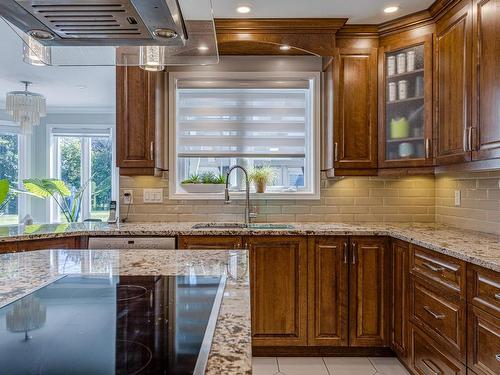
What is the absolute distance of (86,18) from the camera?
118 centimetres

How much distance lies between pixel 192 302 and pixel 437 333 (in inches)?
62.6

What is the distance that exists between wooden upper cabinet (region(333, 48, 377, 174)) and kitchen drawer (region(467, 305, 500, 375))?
1488 millimetres

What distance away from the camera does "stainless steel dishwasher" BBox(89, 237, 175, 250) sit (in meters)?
2.68

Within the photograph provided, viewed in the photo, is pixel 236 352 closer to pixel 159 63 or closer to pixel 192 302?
pixel 192 302

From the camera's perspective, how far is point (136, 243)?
8.80 feet

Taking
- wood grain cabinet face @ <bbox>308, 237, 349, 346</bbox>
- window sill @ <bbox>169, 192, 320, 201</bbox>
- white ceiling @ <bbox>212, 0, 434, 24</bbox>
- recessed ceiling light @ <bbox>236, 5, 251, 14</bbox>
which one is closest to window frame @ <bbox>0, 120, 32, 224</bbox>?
window sill @ <bbox>169, 192, 320, 201</bbox>

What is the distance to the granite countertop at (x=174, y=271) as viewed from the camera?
2.35ft

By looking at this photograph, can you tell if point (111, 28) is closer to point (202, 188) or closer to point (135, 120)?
point (135, 120)

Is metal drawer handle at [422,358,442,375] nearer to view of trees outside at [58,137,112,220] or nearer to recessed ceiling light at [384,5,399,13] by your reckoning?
recessed ceiling light at [384,5,399,13]

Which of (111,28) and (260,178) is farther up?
(111,28)

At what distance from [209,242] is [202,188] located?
71 cm

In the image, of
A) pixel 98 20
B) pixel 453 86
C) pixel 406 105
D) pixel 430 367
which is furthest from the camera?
pixel 406 105

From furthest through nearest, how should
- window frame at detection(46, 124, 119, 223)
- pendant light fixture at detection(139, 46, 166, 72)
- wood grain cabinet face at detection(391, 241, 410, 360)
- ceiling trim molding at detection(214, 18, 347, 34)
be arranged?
1. window frame at detection(46, 124, 119, 223)
2. ceiling trim molding at detection(214, 18, 347, 34)
3. wood grain cabinet face at detection(391, 241, 410, 360)
4. pendant light fixture at detection(139, 46, 166, 72)

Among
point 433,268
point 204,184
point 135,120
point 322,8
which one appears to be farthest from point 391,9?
point 135,120
